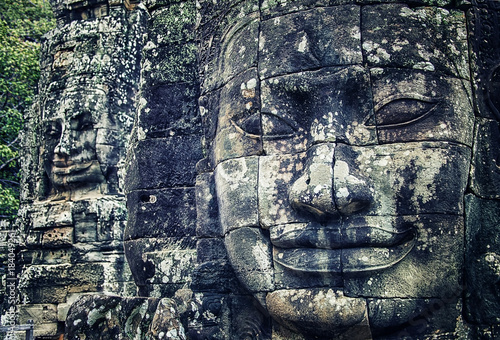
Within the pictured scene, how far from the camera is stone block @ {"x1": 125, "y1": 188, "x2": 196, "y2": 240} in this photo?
163 inches

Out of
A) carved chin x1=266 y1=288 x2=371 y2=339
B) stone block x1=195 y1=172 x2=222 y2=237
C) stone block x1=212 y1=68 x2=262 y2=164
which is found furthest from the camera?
stone block x1=195 y1=172 x2=222 y2=237

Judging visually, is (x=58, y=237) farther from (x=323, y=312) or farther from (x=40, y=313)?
(x=323, y=312)

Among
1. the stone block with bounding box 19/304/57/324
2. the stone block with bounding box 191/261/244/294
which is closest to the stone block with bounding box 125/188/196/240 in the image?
the stone block with bounding box 191/261/244/294

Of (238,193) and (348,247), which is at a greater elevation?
(238,193)

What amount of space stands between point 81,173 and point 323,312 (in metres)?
6.48

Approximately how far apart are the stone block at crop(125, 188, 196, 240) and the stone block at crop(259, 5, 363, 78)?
1.35 m

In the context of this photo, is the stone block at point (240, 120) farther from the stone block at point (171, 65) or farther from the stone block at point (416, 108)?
the stone block at point (171, 65)

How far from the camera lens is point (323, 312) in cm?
288

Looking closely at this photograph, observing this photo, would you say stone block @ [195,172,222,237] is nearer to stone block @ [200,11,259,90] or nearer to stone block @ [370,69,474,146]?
stone block @ [200,11,259,90]

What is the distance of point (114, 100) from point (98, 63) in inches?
25.6

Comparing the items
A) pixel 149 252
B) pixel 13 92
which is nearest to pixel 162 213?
pixel 149 252

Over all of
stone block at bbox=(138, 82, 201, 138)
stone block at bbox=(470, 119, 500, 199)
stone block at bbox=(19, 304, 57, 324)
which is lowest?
stone block at bbox=(19, 304, 57, 324)

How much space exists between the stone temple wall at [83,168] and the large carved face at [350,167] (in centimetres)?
540

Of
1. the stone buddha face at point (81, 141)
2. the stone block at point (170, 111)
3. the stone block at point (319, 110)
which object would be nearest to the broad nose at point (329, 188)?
the stone block at point (319, 110)
